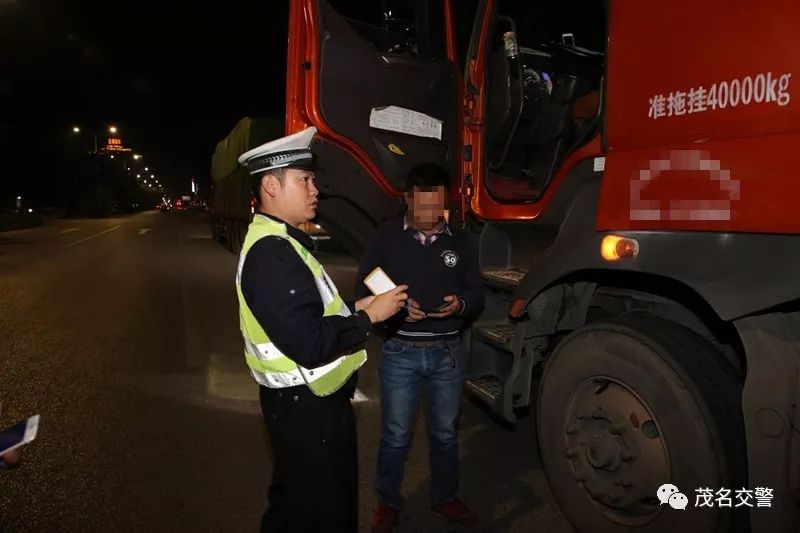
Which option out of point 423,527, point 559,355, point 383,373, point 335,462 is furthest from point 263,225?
point 423,527

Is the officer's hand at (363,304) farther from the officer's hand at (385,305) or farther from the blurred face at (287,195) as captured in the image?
the blurred face at (287,195)

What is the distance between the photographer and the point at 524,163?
14.0ft

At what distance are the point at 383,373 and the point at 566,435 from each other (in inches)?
36.6

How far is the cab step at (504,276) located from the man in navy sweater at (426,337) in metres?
0.44

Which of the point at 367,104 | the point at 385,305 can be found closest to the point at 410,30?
the point at 367,104

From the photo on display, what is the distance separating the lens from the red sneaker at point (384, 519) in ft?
9.89

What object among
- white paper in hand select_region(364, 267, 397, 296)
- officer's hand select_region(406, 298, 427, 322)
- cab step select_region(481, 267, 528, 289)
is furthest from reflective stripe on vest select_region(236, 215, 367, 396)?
cab step select_region(481, 267, 528, 289)

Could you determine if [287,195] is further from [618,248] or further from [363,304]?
[618,248]

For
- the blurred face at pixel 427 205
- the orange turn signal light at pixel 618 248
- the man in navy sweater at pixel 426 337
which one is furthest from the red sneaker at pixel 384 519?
the orange turn signal light at pixel 618 248

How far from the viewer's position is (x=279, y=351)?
6.76 ft

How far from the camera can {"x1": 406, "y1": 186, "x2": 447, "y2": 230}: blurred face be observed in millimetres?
2949

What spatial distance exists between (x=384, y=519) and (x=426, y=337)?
93 centimetres

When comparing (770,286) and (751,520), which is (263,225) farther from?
(751,520)

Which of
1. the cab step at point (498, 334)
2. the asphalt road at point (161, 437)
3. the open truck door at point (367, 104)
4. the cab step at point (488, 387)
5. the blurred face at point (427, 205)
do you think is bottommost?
the asphalt road at point (161, 437)
